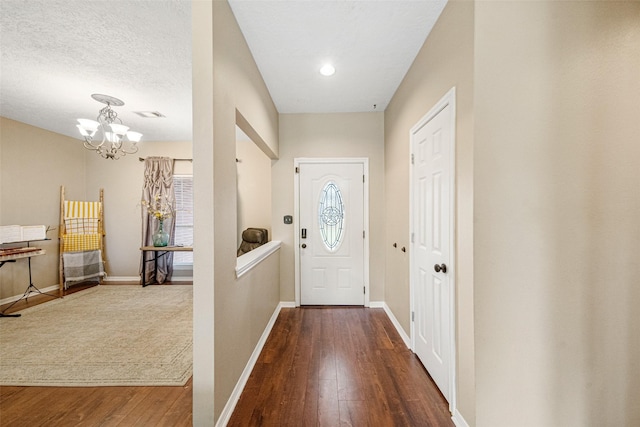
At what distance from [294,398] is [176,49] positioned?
3.04 meters

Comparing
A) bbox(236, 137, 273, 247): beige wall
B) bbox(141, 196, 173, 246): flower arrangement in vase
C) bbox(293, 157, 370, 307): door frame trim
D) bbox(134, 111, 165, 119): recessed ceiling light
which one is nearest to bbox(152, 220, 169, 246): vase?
bbox(141, 196, 173, 246): flower arrangement in vase

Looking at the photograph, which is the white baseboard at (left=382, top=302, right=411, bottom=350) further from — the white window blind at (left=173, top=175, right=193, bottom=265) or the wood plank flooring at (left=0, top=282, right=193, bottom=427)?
the white window blind at (left=173, top=175, right=193, bottom=265)

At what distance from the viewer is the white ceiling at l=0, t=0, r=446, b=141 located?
1800 millimetres

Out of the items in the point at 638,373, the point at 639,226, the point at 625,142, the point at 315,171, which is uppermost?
the point at 315,171

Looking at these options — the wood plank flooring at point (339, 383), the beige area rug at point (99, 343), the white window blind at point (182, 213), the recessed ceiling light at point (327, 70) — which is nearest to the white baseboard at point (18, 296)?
the beige area rug at point (99, 343)

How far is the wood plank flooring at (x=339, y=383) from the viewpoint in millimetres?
1640

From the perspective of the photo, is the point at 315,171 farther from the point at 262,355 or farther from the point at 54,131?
the point at 54,131

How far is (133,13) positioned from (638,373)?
389 cm

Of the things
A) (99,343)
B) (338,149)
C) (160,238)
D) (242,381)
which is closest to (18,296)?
(160,238)

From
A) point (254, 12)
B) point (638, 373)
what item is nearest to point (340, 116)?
point (254, 12)

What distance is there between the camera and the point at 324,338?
2684 mm

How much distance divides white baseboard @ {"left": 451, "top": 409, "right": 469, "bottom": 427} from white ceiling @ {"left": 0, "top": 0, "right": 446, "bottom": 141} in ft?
8.79

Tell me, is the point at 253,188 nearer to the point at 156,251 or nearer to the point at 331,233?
the point at 331,233

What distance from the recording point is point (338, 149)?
142 inches
